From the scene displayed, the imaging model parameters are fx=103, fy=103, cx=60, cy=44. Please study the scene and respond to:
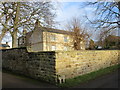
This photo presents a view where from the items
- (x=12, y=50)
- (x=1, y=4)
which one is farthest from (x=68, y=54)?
(x=1, y=4)

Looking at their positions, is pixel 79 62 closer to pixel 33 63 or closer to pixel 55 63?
pixel 55 63

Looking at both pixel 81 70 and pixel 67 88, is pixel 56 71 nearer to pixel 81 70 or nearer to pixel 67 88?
pixel 67 88

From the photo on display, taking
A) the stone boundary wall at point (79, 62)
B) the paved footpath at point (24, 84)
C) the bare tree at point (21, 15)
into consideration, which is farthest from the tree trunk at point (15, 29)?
the stone boundary wall at point (79, 62)

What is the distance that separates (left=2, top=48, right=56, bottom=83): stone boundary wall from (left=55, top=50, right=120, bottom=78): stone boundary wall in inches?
19.1

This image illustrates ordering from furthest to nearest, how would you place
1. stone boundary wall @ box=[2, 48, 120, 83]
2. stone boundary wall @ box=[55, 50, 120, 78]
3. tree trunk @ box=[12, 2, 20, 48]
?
tree trunk @ box=[12, 2, 20, 48], stone boundary wall @ box=[55, 50, 120, 78], stone boundary wall @ box=[2, 48, 120, 83]

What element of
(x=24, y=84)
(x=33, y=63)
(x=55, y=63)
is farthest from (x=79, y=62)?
(x=24, y=84)

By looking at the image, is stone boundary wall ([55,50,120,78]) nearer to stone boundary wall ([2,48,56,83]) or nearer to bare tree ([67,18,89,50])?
stone boundary wall ([2,48,56,83])

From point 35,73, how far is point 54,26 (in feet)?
26.1

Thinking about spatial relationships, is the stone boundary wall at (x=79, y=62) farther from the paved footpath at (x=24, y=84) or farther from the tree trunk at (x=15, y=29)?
the tree trunk at (x=15, y=29)

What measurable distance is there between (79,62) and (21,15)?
10388mm

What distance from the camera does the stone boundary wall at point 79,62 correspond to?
580cm

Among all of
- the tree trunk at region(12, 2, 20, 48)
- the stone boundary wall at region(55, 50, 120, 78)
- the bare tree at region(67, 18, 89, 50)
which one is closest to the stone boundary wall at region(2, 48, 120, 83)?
the stone boundary wall at region(55, 50, 120, 78)

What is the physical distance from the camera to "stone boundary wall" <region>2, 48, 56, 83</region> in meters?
5.77

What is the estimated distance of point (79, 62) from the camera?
268 inches
